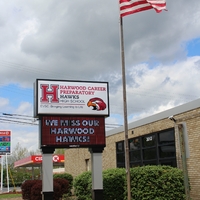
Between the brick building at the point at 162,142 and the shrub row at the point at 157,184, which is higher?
the brick building at the point at 162,142

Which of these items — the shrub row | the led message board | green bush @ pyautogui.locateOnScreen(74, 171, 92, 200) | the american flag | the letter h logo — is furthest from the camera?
the led message board

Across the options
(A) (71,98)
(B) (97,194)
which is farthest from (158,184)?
(A) (71,98)

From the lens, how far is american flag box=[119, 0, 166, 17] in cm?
1264

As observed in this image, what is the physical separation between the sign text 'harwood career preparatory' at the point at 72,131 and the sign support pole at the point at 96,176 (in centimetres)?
45

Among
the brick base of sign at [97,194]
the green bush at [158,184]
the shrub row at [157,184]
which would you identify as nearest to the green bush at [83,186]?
the brick base of sign at [97,194]

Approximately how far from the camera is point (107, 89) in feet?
55.9

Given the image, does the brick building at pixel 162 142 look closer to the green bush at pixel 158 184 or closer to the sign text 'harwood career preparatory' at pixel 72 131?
the green bush at pixel 158 184

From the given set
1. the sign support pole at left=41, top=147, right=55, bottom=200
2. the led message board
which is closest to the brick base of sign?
the sign support pole at left=41, top=147, right=55, bottom=200

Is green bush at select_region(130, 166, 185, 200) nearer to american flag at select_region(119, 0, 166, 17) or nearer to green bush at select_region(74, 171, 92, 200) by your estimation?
green bush at select_region(74, 171, 92, 200)

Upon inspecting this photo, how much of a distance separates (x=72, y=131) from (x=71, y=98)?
4.68 ft

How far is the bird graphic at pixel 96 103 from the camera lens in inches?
→ 656

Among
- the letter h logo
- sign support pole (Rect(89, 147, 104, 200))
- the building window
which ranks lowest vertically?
sign support pole (Rect(89, 147, 104, 200))

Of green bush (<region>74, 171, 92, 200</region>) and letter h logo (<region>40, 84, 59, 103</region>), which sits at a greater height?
letter h logo (<region>40, 84, 59, 103</region>)

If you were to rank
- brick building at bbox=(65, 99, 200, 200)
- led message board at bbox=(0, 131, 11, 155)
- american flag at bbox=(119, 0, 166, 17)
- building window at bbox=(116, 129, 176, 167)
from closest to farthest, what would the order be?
american flag at bbox=(119, 0, 166, 17)
brick building at bbox=(65, 99, 200, 200)
building window at bbox=(116, 129, 176, 167)
led message board at bbox=(0, 131, 11, 155)
